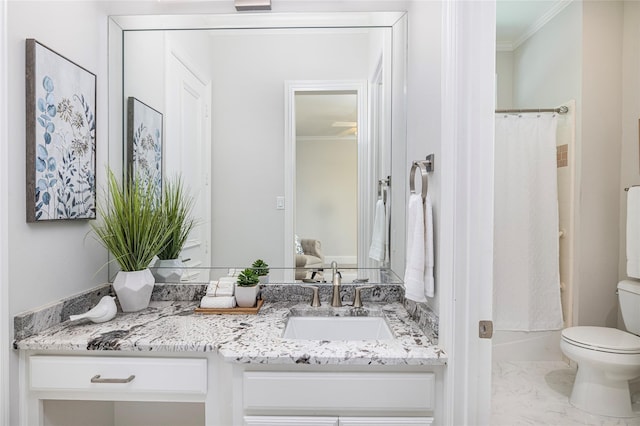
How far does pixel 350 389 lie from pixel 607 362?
1718mm

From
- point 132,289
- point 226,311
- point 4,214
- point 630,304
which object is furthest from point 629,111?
point 4,214

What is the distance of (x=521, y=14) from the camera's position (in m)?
2.82

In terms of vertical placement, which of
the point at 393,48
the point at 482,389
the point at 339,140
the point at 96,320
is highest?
the point at 393,48

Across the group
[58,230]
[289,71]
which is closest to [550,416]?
[289,71]

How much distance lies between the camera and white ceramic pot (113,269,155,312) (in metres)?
1.54

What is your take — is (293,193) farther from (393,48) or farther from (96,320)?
(96,320)

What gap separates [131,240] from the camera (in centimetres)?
154

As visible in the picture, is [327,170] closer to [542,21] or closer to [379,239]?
[379,239]

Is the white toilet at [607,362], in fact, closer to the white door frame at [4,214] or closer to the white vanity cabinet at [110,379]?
the white vanity cabinet at [110,379]

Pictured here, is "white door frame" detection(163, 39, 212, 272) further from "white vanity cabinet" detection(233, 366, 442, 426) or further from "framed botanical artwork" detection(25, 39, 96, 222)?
"white vanity cabinet" detection(233, 366, 442, 426)

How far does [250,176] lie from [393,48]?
2.98 ft

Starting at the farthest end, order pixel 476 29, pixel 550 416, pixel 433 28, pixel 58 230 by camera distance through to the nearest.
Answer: pixel 550 416, pixel 58 230, pixel 433 28, pixel 476 29

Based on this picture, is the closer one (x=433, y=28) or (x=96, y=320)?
(x=433, y=28)

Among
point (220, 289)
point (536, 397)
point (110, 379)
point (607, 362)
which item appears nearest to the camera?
point (110, 379)
